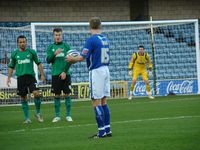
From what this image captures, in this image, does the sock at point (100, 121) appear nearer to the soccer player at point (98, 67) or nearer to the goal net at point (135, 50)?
the soccer player at point (98, 67)

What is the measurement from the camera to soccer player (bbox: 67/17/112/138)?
10929 mm

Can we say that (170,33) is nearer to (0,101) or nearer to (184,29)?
(184,29)

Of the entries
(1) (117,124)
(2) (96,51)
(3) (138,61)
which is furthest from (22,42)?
(3) (138,61)

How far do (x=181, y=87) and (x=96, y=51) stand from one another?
60.6 feet

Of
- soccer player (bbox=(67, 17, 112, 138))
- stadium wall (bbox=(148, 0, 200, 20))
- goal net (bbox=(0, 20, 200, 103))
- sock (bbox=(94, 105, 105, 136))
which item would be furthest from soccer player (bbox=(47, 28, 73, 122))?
stadium wall (bbox=(148, 0, 200, 20))

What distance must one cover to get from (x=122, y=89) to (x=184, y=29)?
6603 millimetres

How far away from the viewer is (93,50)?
1103 centimetres

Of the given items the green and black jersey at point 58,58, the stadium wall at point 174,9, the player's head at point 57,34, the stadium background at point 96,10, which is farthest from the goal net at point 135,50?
the player's head at point 57,34

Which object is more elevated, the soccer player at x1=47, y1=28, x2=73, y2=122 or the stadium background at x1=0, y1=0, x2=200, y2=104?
the stadium background at x1=0, y1=0, x2=200, y2=104

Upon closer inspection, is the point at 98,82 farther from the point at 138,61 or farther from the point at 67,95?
the point at 138,61

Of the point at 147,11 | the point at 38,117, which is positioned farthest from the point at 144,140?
the point at 147,11

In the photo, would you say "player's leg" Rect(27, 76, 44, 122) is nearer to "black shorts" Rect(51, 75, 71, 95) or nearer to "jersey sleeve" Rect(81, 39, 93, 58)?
"black shorts" Rect(51, 75, 71, 95)

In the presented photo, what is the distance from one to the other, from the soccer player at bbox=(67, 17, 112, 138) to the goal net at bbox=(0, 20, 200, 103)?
49.3 ft

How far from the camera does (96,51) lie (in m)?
11.0
